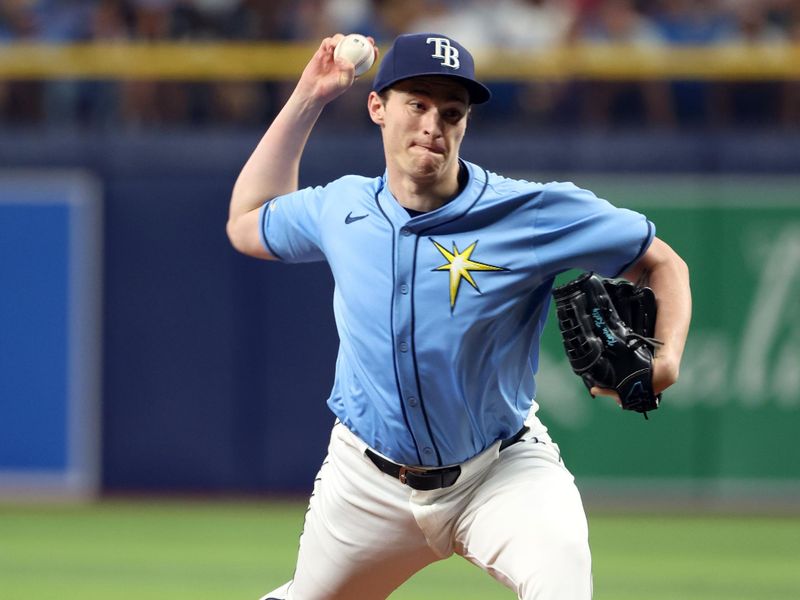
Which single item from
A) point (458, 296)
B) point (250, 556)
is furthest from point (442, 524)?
point (250, 556)

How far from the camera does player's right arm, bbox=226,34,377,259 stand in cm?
491

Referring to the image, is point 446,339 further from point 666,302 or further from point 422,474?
point 666,302

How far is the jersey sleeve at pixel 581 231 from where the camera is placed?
4.34 m

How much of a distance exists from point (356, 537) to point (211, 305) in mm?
6435

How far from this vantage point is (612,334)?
4.25 m

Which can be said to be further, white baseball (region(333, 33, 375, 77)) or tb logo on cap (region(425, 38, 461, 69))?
white baseball (region(333, 33, 375, 77))

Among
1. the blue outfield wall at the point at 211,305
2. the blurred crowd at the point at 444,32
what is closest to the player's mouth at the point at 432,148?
the blue outfield wall at the point at 211,305

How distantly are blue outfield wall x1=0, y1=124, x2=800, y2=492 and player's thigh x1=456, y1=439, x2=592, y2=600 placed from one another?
6212 millimetres

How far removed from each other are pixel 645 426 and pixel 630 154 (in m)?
1.91

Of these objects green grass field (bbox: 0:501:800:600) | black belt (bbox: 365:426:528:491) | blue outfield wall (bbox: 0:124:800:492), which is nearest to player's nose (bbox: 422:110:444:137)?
black belt (bbox: 365:426:528:491)

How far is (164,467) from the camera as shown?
10812mm

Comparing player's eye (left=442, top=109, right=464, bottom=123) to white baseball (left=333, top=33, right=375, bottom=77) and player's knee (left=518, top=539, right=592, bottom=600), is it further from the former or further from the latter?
player's knee (left=518, top=539, right=592, bottom=600)

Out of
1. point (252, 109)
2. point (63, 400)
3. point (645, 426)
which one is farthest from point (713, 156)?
point (63, 400)

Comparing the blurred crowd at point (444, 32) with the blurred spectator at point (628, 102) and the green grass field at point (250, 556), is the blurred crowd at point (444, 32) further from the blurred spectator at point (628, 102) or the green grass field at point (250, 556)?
the green grass field at point (250, 556)
